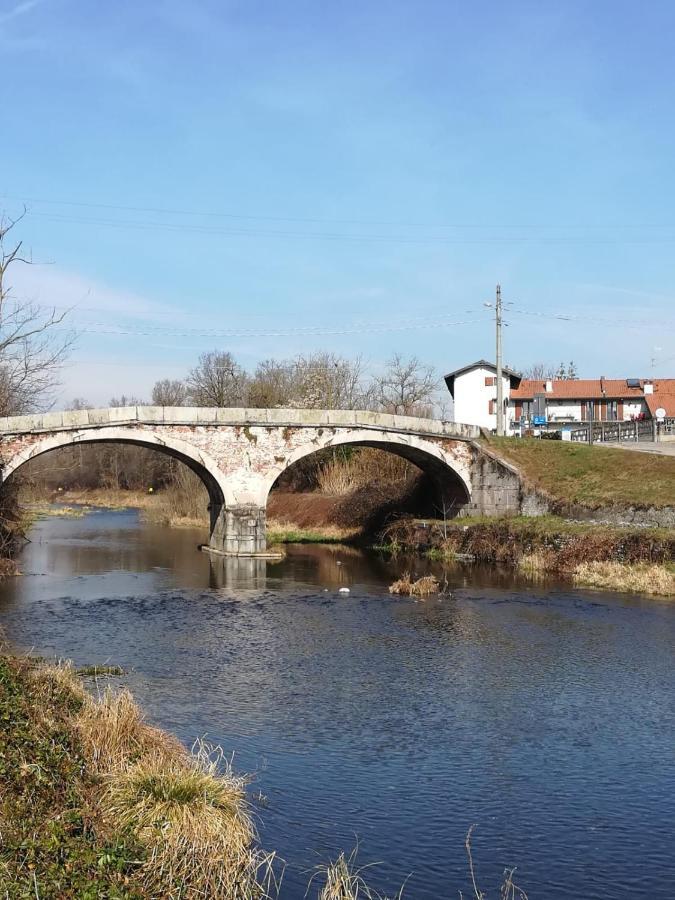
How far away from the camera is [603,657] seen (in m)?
18.4

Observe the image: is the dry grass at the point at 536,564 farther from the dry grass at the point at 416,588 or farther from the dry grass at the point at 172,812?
the dry grass at the point at 172,812

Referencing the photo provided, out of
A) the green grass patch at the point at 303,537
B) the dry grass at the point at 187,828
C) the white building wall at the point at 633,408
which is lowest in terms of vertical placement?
the dry grass at the point at 187,828

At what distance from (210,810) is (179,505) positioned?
44.9 metres

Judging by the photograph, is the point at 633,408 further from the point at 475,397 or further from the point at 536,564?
the point at 536,564

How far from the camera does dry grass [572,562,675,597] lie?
25828 millimetres

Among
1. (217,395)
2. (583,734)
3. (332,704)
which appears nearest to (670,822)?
(583,734)

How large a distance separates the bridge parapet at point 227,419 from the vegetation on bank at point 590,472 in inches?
94.5

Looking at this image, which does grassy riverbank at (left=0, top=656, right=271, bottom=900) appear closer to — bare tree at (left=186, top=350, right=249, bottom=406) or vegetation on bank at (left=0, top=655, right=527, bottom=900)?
vegetation on bank at (left=0, top=655, right=527, bottom=900)

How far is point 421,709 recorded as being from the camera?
14.8 meters

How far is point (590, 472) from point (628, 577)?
378 inches

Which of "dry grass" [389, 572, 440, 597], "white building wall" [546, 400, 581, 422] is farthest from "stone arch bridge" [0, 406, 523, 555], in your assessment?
"white building wall" [546, 400, 581, 422]

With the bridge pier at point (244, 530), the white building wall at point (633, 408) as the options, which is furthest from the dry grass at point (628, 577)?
the white building wall at point (633, 408)

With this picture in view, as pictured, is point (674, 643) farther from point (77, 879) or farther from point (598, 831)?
point (77, 879)

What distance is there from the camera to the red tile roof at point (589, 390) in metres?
68.4
